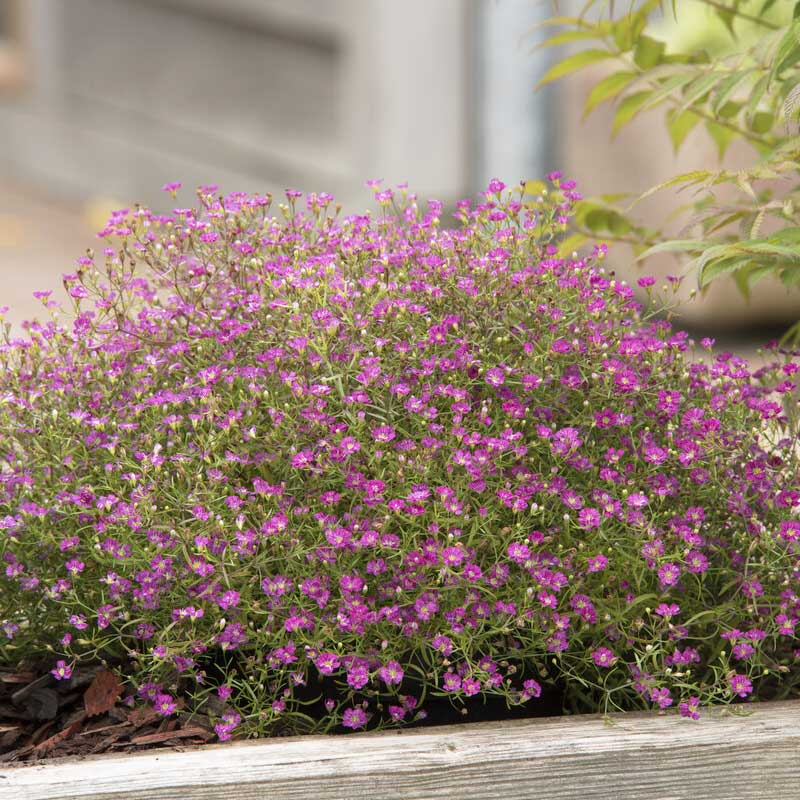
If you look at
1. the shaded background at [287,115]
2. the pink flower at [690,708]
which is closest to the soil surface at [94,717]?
the pink flower at [690,708]

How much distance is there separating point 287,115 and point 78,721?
4.88 metres

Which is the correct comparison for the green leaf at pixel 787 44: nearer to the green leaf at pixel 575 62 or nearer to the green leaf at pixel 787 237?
the green leaf at pixel 787 237

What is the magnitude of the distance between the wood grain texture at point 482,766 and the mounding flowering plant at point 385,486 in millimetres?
49

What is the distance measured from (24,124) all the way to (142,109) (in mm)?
1665

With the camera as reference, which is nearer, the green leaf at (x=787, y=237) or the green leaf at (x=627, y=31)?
the green leaf at (x=787, y=237)

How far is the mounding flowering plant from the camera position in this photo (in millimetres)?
1508

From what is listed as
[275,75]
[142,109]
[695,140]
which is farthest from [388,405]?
[142,109]

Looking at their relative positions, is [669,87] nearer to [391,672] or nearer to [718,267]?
[718,267]

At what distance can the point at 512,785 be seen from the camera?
146cm

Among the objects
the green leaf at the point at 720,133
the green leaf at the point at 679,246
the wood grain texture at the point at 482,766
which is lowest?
the wood grain texture at the point at 482,766

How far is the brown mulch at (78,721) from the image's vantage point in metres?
1.55

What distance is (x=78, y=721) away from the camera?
1.62 metres

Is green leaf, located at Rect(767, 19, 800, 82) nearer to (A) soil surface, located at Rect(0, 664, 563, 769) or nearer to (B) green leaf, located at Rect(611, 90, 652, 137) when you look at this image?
(B) green leaf, located at Rect(611, 90, 652, 137)

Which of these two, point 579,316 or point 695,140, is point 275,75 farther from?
point 579,316
